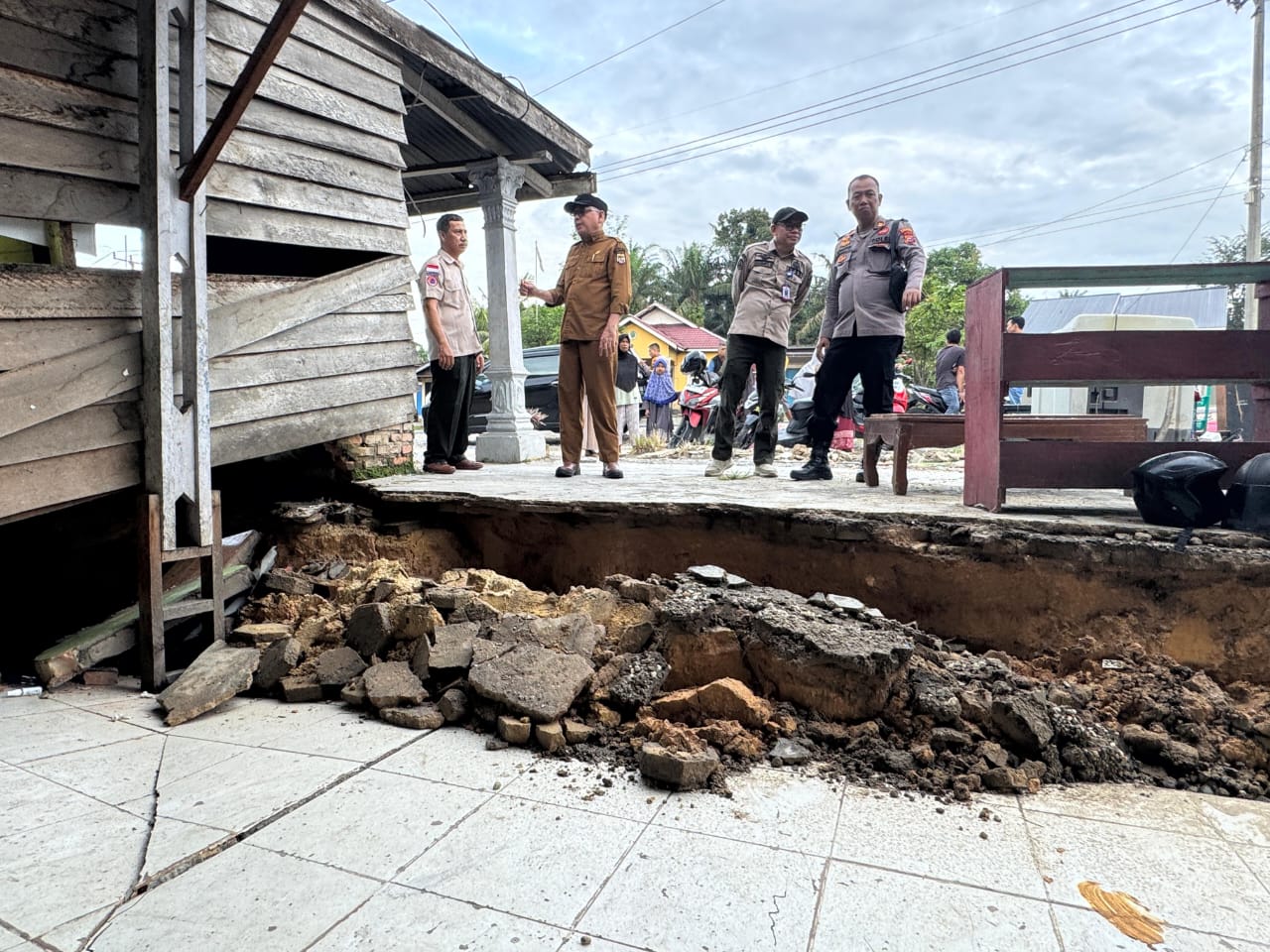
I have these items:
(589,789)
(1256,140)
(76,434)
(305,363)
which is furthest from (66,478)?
(1256,140)

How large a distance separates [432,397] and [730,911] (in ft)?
16.3

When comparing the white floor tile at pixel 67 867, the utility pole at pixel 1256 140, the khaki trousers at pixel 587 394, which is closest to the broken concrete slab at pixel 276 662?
the white floor tile at pixel 67 867

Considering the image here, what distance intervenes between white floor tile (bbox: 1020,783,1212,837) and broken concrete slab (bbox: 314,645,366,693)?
2441mm

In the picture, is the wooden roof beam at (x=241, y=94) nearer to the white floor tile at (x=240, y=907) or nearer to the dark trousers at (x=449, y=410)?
the dark trousers at (x=449, y=410)

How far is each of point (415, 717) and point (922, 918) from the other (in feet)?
5.79

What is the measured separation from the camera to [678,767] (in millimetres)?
2162

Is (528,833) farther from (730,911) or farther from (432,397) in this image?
(432,397)

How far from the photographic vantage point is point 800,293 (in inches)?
209

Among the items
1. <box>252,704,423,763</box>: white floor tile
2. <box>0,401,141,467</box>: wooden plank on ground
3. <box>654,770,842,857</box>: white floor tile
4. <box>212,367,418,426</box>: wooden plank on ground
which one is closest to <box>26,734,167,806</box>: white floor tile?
<box>252,704,423,763</box>: white floor tile

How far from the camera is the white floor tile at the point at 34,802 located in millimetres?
2037

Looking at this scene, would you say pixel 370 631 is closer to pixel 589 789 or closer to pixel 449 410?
pixel 589 789

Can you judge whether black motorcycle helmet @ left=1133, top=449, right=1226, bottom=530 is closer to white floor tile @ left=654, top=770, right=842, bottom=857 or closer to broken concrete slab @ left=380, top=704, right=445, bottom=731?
white floor tile @ left=654, top=770, right=842, bottom=857

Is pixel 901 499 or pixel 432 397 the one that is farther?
pixel 432 397

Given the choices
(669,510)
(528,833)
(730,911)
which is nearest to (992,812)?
(730,911)
